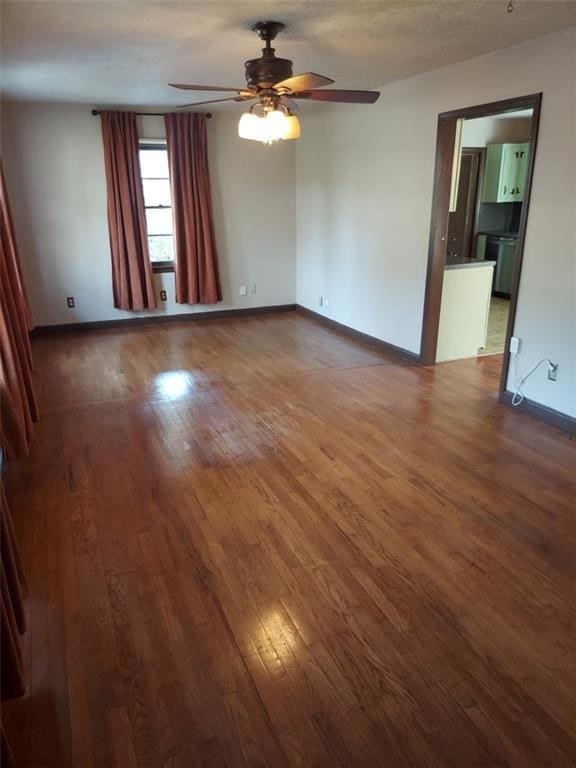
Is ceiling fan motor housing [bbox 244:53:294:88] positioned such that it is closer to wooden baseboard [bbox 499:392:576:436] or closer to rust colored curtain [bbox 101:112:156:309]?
wooden baseboard [bbox 499:392:576:436]

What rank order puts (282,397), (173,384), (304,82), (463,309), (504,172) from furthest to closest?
1. (504,172)
2. (463,309)
3. (173,384)
4. (282,397)
5. (304,82)

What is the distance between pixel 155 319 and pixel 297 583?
4.99m

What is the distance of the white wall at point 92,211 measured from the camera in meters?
5.57

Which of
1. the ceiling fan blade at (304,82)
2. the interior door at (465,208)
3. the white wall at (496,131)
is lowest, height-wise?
the interior door at (465,208)

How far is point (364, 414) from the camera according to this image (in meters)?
3.87

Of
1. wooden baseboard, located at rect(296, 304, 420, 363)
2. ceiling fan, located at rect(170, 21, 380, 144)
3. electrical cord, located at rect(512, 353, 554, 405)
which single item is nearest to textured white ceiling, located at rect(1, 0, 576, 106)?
ceiling fan, located at rect(170, 21, 380, 144)

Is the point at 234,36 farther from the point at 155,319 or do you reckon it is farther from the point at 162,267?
the point at 155,319

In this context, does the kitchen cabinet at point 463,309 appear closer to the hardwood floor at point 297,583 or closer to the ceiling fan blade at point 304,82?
the hardwood floor at point 297,583

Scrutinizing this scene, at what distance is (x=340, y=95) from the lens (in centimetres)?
A: 316

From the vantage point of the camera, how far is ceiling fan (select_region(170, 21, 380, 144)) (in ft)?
9.21

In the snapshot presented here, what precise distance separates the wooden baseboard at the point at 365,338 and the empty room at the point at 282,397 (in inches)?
1.4

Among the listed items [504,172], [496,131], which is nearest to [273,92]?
[504,172]

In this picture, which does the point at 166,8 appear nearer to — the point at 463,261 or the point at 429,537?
the point at 429,537

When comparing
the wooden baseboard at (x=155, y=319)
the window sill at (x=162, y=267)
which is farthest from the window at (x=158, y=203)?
the wooden baseboard at (x=155, y=319)
